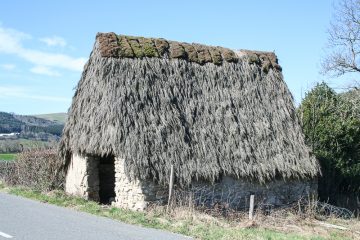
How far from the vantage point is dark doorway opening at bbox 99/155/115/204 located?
17.6 metres

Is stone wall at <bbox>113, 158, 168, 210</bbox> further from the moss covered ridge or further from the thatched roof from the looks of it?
the moss covered ridge

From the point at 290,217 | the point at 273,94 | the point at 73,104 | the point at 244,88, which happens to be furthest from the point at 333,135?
the point at 73,104

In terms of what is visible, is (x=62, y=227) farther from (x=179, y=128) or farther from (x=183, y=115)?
(x=183, y=115)

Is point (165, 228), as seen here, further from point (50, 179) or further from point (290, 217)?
point (50, 179)

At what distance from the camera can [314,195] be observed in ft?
55.6

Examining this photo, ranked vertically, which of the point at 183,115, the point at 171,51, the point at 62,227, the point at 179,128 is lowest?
the point at 62,227

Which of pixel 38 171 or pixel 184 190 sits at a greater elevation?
pixel 184 190

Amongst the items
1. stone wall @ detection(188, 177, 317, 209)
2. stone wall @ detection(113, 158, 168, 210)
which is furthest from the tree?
stone wall @ detection(113, 158, 168, 210)

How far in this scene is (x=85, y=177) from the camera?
15.8m

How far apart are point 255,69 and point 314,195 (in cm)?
513

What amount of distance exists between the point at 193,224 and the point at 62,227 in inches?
119

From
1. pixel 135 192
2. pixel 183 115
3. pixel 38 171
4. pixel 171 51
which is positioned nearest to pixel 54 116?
pixel 38 171

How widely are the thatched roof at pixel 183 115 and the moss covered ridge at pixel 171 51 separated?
39 millimetres

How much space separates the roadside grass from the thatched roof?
1373mm
